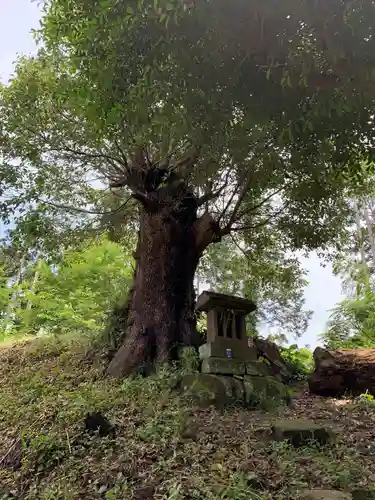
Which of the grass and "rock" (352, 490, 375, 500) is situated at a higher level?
the grass

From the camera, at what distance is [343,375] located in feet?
23.7

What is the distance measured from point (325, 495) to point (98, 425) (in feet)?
7.51

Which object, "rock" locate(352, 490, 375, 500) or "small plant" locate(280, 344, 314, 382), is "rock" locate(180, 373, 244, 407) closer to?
"rock" locate(352, 490, 375, 500)

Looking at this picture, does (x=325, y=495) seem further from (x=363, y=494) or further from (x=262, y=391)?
(x=262, y=391)

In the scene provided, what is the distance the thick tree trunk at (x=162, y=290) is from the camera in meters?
6.33

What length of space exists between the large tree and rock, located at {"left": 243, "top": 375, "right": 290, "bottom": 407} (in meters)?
1.27

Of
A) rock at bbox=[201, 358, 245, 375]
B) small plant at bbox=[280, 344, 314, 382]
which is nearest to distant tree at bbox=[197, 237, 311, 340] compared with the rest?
small plant at bbox=[280, 344, 314, 382]

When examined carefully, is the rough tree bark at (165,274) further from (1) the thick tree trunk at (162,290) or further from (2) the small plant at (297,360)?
(2) the small plant at (297,360)

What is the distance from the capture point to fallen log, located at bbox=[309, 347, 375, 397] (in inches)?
279

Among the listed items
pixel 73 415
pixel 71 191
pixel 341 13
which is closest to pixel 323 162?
pixel 341 13

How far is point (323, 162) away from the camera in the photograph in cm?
448

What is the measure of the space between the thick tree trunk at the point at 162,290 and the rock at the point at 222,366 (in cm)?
69

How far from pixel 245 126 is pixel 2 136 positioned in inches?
177

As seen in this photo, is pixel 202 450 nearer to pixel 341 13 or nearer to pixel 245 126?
pixel 245 126
